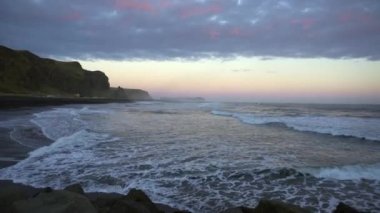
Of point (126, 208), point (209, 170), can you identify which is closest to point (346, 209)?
point (126, 208)

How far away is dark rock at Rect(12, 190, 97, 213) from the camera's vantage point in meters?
4.61

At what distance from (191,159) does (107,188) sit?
4258 mm

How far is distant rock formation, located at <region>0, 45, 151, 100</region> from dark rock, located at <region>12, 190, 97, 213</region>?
219ft

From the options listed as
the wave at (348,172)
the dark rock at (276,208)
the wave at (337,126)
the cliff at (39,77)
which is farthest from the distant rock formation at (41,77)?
the dark rock at (276,208)

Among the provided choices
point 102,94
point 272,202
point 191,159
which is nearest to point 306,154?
point 191,159

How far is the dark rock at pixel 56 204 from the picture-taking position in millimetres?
4613

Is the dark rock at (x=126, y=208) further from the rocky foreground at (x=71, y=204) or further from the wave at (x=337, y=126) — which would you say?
the wave at (x=337, y=126)

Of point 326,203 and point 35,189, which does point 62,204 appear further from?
point 326,203

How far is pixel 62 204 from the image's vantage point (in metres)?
4.74

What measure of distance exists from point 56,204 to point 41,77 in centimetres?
8831

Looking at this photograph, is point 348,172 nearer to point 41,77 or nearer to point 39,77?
point 39,77

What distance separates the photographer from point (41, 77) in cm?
8369

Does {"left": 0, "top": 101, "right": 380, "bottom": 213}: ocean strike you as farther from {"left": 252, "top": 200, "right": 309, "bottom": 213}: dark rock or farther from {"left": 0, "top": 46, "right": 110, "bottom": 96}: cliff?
{"left": 0, "top": 46, "right": 110, "bottom": 96}: cliff

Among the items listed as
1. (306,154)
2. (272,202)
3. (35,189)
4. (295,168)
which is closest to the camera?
(272,202)
